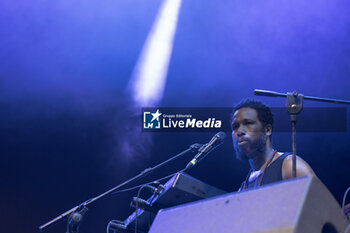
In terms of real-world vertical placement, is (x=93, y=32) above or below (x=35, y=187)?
above

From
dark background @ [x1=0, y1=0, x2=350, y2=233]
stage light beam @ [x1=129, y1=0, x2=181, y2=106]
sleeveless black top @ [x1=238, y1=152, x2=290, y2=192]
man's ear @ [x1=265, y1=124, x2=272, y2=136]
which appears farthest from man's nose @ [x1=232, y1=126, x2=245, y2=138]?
stage light beam @ [x1=129, y1=0, x2=181, y2=106]

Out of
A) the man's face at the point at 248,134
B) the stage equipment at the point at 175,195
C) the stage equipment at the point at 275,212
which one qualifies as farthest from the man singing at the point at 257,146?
the stage equipment at the point at 275,212

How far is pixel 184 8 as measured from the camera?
3.65 metres

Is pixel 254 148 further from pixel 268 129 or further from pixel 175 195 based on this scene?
pixel 175 195

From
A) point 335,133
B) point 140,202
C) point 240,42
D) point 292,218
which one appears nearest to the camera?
point 292,218

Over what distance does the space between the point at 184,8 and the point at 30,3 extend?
53.3 inches

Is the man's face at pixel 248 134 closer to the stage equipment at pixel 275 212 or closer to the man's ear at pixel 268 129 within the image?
the man's ear at pixel 268 129

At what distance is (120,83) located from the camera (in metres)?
3.55

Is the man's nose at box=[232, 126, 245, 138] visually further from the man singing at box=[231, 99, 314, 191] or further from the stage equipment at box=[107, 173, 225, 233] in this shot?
the stage equipment at box=[107, 173, 225, 233]

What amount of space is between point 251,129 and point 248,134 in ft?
0.14

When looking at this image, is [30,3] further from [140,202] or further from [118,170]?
[140,202]

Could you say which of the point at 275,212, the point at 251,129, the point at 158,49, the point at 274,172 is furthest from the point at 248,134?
the point at 275,212

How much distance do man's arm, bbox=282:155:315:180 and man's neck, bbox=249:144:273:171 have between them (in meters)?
0.22

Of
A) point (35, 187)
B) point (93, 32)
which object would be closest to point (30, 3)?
point (93, 32)
